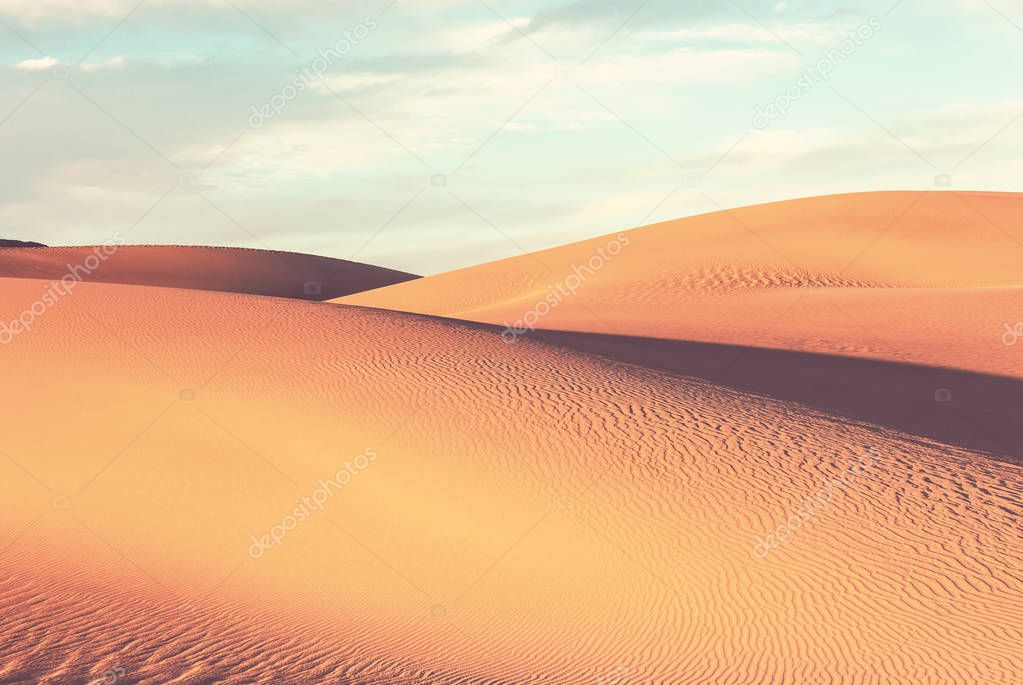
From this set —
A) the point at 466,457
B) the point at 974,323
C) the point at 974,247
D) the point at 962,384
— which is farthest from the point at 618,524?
the point at 974,247

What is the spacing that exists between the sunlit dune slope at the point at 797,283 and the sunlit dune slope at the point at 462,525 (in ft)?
18.0

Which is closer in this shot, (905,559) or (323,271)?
(905,559)

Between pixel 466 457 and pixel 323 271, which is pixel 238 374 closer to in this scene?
pixel 466 457

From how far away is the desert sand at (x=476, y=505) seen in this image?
801cm

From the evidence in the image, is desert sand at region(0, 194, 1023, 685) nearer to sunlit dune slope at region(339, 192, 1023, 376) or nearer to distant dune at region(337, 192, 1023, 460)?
distant dune at region(337, 192, 1023, 460)

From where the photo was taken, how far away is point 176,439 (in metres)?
12.8

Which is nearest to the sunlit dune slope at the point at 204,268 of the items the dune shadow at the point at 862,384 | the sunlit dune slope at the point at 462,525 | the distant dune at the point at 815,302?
the distant dune at the point at 815,302

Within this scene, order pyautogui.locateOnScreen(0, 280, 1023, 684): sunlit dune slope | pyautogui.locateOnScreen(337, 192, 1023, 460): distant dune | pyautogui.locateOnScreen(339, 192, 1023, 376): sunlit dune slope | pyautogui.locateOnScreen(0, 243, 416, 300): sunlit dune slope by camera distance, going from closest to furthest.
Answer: pyautogui.locateOnScreen(0, 280, 1023, 684): sunlit dune slope → pyautogui.locateOnScreen(337, 192, 1023, 460): distant dune → pyautogui.locateOnScreen(339, 192, 1023, 376): sunlit dune slope → pyautogui.locateOnScreen(0, 243, 416, 300): sunlit dune slope

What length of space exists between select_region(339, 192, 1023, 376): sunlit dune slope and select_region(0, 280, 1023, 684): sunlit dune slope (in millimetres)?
5496

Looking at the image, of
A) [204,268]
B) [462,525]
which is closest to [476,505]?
[462,525]

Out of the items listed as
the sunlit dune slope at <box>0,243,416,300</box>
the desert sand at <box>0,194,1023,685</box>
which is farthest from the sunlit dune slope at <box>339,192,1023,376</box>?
the sunlit dune slope at <box>0,243,416,300</box>

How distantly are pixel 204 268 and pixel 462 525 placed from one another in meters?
60.2

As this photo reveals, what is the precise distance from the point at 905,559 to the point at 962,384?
9875 millimetres

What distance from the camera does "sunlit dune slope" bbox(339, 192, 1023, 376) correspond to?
893 inches
